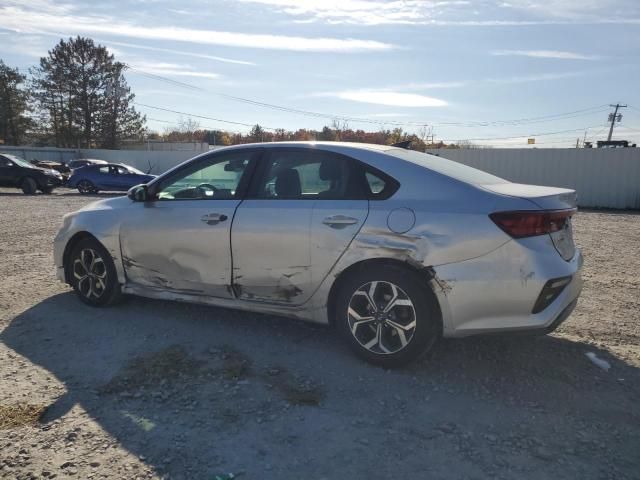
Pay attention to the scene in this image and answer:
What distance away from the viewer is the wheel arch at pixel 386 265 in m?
3.36

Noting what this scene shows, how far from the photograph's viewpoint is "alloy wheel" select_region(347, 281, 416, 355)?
3.44 meters

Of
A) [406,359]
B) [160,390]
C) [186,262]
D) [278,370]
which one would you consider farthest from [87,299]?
[406,359]

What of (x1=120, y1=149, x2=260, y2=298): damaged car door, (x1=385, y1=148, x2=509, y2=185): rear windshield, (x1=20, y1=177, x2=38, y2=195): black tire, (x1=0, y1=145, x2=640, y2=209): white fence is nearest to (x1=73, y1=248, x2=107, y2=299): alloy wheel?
→ (x1=120, y1=149, x2=260, y2=298): damaged car door

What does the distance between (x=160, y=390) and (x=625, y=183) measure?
21811mm

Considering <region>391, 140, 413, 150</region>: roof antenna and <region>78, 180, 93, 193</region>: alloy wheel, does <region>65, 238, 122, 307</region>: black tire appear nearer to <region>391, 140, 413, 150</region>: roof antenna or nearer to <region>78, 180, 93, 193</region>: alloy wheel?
<region>391, 140, 413, 150</region>: roof antenna

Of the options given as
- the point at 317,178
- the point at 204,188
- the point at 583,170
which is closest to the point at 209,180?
the point at 204,188

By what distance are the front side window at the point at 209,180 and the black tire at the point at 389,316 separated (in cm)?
135

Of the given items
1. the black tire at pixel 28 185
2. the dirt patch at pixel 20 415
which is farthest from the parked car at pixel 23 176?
the dirt patch at pixel 20 415

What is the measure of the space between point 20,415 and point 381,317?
2304 millimetres

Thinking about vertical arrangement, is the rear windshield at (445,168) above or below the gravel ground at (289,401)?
above

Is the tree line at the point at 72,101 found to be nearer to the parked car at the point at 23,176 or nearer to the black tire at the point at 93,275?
the parked car at the point at 23,176

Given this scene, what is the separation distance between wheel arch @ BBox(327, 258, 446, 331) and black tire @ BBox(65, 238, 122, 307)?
7.36ft

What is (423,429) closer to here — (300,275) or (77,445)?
(300,275)

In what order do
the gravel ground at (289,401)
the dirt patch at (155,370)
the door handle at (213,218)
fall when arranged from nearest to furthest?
1. the gravel ground at (289,401)
2. the dirt patch at (155,370)
3. the door handle at (213,218)
